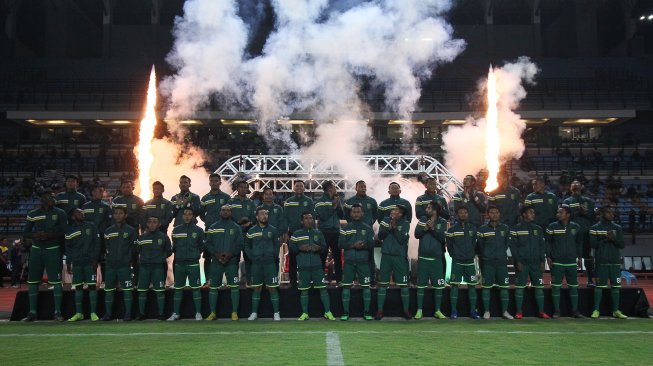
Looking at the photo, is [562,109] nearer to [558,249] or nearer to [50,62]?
[558,249]

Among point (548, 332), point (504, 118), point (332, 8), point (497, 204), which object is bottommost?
point (548, 332)

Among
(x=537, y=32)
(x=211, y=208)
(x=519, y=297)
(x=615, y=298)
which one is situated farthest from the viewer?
(x=537, y=32)

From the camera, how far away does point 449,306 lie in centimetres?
1200

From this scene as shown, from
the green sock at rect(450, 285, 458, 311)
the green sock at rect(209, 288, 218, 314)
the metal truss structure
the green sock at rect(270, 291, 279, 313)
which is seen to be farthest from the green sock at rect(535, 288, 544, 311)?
the metal truss structure

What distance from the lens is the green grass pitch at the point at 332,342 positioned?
7680 millimetres

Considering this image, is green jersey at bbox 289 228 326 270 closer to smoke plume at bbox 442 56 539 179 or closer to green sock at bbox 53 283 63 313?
green sock at bbox 53 283 63 313

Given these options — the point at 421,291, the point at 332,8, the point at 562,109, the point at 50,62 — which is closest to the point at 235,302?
the point at 421,291

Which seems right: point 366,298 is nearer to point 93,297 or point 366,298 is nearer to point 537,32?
point 93,297

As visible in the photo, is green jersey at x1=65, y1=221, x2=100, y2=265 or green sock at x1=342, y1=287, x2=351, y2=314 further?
green jersey at x1=65, y1=221, x2=100, y2=265

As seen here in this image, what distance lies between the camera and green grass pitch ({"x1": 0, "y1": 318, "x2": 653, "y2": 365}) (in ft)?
25.2

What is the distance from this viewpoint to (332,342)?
29.1 feet

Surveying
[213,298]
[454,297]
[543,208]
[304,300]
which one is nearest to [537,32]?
[543,208]

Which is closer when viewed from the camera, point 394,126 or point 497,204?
point 497,204

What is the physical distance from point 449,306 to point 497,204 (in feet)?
8.67
